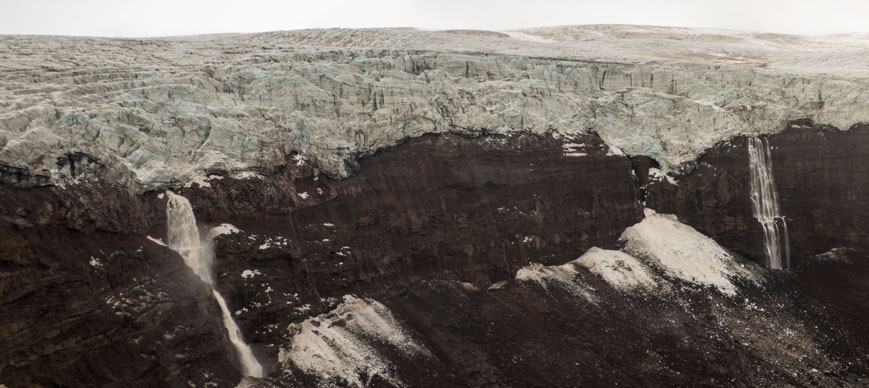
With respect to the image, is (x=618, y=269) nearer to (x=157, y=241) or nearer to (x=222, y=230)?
(x=222, y=230)

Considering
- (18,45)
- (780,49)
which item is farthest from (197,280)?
(780,49)

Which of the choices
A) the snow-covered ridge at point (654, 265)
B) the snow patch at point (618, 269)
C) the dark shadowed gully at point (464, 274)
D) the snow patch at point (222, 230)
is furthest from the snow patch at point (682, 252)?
the snow patch at point (222, 230)

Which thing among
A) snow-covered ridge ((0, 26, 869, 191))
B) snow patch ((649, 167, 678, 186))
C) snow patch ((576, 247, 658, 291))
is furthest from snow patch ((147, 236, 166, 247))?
snow patch ((649, 167, 678, 186))

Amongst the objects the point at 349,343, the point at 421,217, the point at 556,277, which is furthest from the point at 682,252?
the point at 349,343

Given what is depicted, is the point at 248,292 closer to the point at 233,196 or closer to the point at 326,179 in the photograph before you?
the point at 233,196

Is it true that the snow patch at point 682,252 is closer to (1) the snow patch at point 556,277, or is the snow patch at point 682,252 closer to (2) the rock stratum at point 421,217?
(2) the rock stratum at point 421,217

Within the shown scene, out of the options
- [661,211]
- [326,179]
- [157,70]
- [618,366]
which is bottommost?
[618,366]
